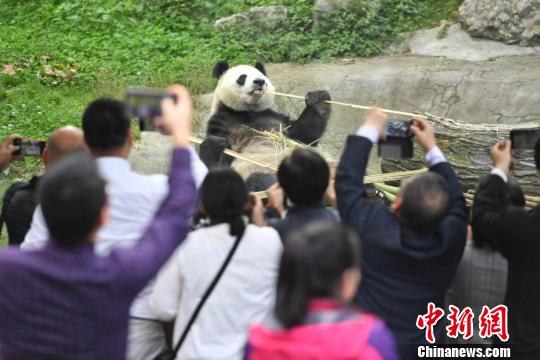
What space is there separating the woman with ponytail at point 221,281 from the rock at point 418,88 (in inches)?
200

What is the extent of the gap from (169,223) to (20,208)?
147cm

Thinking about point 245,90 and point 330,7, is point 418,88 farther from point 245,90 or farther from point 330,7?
point 245,90

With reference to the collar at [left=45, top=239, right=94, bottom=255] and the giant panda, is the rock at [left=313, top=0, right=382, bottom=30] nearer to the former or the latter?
the giant panda

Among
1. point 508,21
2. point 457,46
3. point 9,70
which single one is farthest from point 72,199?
point 508,21

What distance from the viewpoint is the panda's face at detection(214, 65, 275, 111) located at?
7059 mm

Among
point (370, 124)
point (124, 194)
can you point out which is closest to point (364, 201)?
point (370, 124)

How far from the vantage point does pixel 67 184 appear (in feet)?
7.56

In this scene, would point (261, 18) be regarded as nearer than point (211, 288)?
No

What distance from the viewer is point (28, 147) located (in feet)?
13.0

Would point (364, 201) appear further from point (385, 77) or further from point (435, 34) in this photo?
point (435, 34)

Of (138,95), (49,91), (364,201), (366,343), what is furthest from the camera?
(49,91)

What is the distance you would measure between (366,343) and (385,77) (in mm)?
7390

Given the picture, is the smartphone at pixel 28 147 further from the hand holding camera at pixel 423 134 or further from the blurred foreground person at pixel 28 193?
the hand holding camera at pixel 423 134

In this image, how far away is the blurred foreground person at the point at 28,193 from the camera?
364cm
